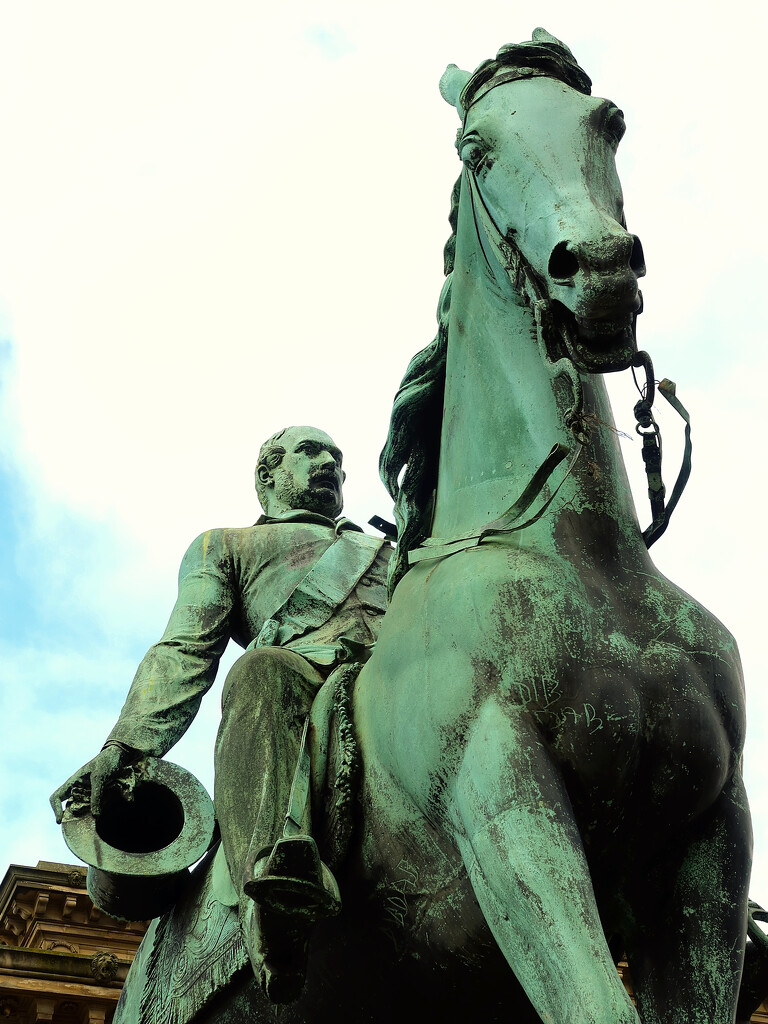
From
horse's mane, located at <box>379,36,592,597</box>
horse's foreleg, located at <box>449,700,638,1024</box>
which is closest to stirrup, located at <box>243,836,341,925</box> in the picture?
horse's foreleg, located at <box>449,700,638,1024</box>

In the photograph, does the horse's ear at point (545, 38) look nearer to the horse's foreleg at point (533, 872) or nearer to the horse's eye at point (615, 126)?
the horse's eye at point (615, 126)

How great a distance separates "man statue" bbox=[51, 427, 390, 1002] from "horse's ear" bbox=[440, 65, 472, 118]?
198 cm

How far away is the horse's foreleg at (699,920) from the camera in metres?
4.30

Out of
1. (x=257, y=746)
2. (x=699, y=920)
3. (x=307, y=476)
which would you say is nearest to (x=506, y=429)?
(x=257, y=746)

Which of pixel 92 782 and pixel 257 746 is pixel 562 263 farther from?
pixel 92 782

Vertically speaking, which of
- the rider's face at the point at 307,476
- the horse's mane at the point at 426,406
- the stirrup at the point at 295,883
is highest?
the horse's mane at the point at 426,406

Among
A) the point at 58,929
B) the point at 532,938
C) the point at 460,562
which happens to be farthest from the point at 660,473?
the point at 58,929

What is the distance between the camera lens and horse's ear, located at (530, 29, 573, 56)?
5211 mm

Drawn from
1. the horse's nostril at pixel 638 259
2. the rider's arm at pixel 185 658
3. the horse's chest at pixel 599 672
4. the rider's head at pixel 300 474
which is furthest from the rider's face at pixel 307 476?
the horse's nostril at pixel 638 259

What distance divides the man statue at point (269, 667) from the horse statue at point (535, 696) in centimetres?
30

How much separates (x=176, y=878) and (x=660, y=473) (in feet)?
7.92

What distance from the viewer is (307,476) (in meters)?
7.08

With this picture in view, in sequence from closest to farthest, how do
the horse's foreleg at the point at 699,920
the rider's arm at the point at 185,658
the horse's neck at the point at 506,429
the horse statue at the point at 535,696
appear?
the horse statue at the point at 535,696, the horse's foreleg at the point at 699,920, the horse's neck at the point at 506,429, the rider's arm at the point at 185,658

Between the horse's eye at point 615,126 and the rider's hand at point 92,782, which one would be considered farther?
the rider's hand at point 92,782
